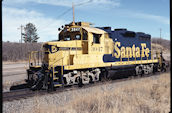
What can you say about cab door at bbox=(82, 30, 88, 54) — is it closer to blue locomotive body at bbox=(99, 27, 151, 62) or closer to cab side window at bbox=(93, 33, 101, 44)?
cab side window at bbox=(93, 33, 101, 44)

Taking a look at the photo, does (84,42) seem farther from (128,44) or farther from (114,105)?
(114,105)

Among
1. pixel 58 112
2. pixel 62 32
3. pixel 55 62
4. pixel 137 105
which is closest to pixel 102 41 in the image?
pixel 62 32

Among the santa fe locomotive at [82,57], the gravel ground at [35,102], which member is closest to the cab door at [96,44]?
the santa fe locomotive at [82,57]

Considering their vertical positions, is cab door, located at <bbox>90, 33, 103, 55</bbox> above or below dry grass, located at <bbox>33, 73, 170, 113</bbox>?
above

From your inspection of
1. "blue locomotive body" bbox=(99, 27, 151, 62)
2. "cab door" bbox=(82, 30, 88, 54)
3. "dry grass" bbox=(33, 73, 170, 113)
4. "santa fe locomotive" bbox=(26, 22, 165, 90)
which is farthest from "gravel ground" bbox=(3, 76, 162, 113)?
"blue locomotive body" bbox=(99, 27, 151, 62)

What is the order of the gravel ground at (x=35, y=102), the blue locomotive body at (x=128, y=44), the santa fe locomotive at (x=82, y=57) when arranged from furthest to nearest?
the blue locomotive body at (x=128, y=44) → the santa fe locomotive at (x=82, y=57) → the gravel ground at (x=35, y=102)

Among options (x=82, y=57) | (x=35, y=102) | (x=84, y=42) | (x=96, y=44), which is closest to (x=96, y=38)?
(x=96, y=44)

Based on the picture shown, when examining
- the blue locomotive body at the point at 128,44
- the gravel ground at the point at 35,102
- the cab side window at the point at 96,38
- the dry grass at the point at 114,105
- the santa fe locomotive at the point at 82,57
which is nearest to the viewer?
the dry grass at the point at 114,105

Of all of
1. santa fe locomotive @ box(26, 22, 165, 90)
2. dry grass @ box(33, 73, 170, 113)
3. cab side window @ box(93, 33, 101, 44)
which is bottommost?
dry grass @ box(33, 73, 170, 113)

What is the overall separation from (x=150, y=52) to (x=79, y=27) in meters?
7.72

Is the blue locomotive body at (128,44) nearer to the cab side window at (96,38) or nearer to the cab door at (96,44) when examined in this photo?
the cab door at (96,44)

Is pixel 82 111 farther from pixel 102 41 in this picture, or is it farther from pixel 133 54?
pixel 133 54

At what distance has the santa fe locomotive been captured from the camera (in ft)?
30.6

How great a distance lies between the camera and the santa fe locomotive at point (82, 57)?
30.6ft
